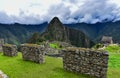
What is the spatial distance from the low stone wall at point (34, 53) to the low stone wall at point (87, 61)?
5110 millimetres

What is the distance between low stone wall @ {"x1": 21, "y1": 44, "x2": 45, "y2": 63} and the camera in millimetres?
30337

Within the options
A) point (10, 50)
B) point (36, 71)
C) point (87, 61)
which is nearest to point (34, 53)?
point (36, 71)

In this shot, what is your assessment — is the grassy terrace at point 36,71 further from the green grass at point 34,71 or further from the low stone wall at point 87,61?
the low stone wall at point 87,61

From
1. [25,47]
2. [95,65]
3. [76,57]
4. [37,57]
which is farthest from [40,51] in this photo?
[95,65]

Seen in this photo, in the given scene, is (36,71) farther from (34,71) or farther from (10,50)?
(10,50)

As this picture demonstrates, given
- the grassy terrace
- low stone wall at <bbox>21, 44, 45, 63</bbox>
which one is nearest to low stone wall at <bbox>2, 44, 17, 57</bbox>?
low stone wall at <bbox>21, 44, 45, 63</bbox>

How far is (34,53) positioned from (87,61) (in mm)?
9626

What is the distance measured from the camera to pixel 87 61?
24.2 metres

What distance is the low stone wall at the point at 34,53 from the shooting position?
99.5 ft

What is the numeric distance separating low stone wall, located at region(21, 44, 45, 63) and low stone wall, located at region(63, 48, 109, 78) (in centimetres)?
511

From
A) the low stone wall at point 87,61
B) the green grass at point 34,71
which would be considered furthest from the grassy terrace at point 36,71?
the low stone wall at point 87,61

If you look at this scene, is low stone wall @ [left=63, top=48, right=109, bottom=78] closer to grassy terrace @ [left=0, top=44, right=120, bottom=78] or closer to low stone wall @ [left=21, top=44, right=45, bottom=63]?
grassy terrace @ [left=0, top=44, right=120, bottom=78]

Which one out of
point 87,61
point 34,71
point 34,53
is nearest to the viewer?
point 87,61

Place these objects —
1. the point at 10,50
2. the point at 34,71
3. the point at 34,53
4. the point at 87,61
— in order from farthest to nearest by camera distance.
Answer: the point at 10,50 → the point at 34,53 → the point at 34,71 → the point at 87,61
